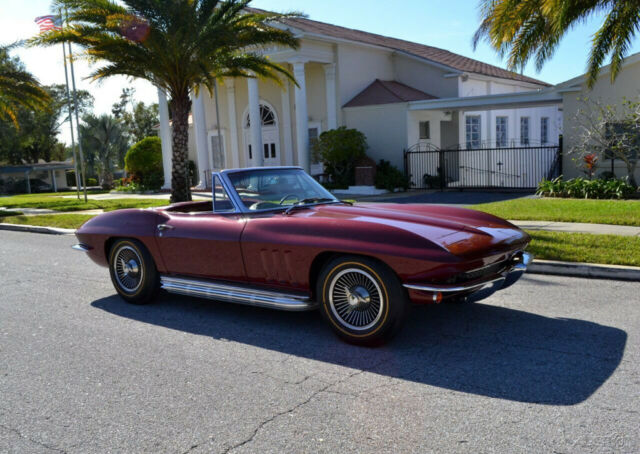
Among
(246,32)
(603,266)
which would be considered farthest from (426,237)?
(246,32)

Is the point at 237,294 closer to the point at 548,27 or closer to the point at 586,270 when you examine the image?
the point at 586,270

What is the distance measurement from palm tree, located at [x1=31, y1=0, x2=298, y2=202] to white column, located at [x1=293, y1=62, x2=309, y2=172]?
5691mm

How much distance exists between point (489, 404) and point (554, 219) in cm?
841

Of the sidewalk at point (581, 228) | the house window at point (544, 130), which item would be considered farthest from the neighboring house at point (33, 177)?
the sidewalk at point (581, 228)

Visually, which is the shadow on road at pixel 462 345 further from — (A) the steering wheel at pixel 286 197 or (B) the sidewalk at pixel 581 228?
(B) the sidewalk at pixel 581 228

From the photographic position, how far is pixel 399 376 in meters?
3.91

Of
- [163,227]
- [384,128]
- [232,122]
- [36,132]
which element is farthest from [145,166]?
[36,132]

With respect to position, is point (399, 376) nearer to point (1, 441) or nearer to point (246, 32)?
point (1, 441)

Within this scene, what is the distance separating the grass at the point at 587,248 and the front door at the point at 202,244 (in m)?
4.39

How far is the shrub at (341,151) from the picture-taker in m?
21.5

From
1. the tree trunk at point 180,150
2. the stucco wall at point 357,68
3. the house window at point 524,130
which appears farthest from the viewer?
the house window at point 524,130

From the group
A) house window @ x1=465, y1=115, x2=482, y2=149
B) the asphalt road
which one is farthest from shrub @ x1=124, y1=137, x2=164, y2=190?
the asphalt road

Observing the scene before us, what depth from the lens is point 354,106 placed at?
23.0 meters

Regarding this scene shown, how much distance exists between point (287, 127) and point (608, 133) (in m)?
13.0
